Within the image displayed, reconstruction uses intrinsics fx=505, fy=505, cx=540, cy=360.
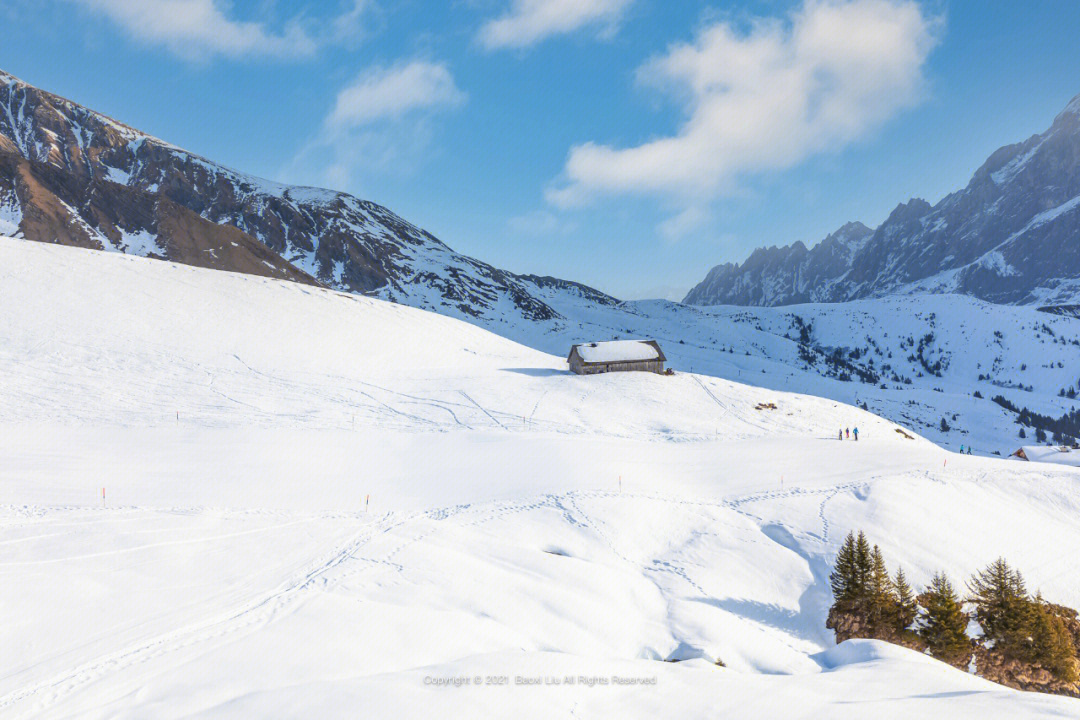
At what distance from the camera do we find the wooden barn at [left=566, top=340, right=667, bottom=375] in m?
64.9

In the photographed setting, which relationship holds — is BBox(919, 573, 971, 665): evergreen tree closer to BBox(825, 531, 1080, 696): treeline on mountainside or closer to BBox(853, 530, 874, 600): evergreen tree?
BBox(825, 531, 1080, 696): treeline on mountainside

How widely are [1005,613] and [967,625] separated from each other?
63.5 inches

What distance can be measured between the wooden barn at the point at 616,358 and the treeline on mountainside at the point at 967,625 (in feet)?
145

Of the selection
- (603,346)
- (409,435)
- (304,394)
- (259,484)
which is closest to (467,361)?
(603,346)

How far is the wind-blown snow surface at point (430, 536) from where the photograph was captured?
11648mm

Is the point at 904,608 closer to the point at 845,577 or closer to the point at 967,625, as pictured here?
the point at 845,577

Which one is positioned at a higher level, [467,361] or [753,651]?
[467,361]

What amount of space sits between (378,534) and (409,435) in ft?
53.4

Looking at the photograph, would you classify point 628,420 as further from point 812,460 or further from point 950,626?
point 950,626

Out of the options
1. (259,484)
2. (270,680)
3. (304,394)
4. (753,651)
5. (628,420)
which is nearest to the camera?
(270,680)

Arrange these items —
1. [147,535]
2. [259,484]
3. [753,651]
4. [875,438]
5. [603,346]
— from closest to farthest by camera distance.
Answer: [753,651] < [147,535] < [259,484] < [875,438] < [603,346]

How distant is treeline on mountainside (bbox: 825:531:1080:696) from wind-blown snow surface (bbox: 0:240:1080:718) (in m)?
1.78

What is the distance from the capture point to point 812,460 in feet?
121

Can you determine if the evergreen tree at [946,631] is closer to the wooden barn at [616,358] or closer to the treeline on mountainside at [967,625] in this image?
the treeline on mountainside at [967,625]
